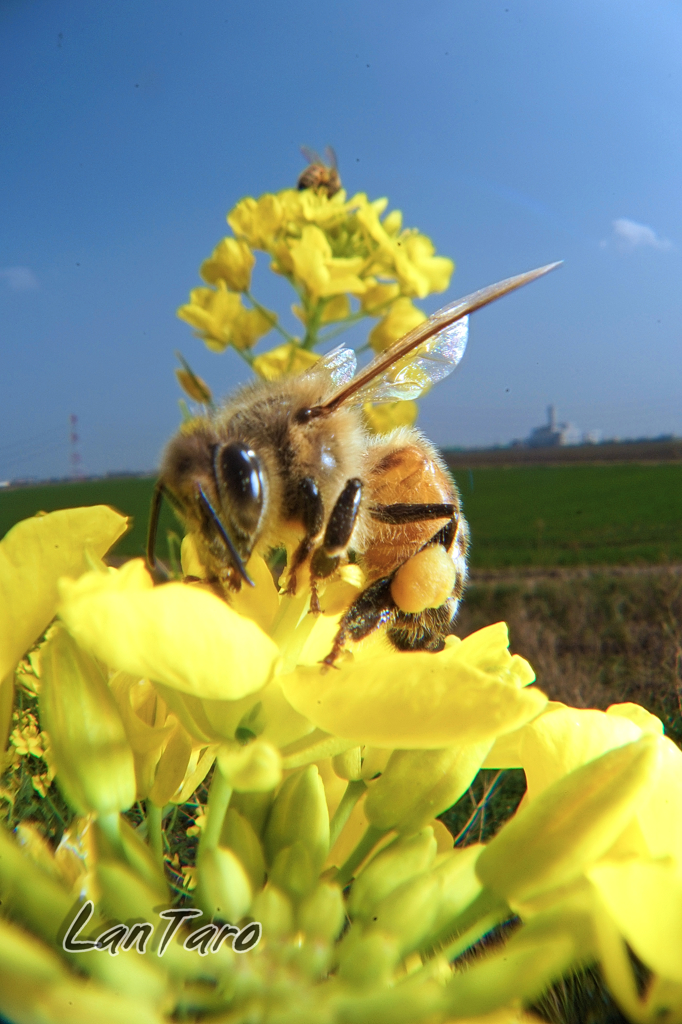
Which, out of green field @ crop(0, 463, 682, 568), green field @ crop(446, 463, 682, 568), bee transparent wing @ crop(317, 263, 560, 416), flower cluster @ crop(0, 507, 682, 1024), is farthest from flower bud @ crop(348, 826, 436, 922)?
green field @ crop(446, 463, 682, 568)

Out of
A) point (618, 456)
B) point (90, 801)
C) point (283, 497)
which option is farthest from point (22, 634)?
point (618, 456)

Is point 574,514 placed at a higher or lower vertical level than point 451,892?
lower

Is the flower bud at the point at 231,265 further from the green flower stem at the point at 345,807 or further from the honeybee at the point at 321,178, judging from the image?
the green flower stem at the point at 345,807

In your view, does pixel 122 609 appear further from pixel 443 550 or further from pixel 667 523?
pixel 667 523

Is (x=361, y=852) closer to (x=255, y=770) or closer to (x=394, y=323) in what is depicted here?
(x=255, y=770)

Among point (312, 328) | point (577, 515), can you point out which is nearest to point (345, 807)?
point (312, 328)

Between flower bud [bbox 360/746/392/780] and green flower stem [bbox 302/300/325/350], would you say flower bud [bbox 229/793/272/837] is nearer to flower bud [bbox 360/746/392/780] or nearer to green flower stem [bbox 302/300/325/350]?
flower bud [bbox 360/746/392/780]
